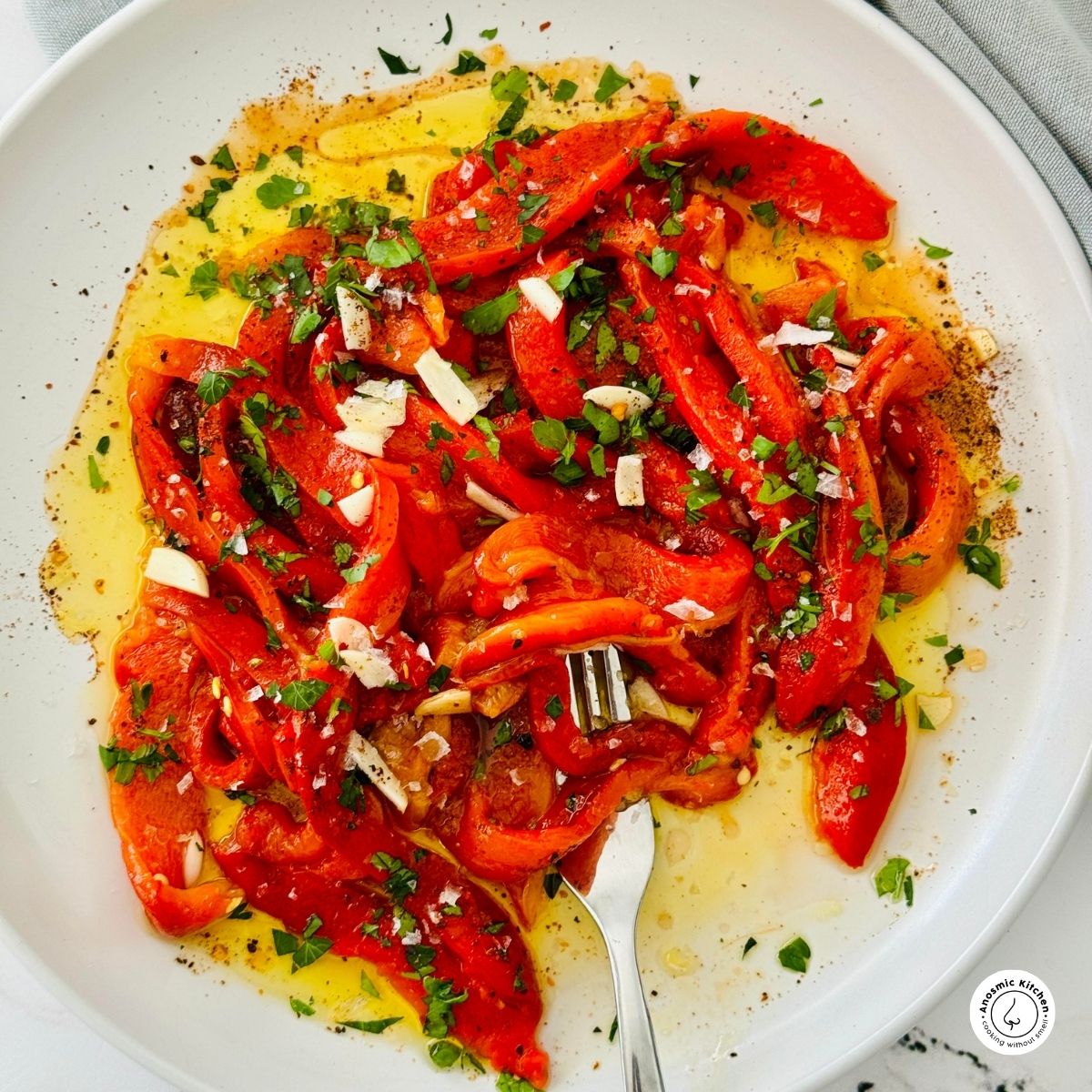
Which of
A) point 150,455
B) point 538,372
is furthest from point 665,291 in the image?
point 150,455

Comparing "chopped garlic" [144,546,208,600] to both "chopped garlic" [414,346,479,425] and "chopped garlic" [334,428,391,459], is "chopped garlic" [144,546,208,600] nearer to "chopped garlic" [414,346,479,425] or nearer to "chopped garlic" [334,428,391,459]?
"chopped garlic" [334,428,391,459]

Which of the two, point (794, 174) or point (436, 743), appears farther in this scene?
point (794, 174)

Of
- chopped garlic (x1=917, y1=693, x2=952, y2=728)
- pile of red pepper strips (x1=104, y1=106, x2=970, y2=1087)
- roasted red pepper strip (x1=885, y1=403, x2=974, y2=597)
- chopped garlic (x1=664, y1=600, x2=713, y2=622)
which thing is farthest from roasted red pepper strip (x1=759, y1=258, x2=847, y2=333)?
chopped garlic (x1=917, y1=693, x2=952, y2=728)

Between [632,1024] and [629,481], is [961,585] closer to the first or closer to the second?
[629,481]

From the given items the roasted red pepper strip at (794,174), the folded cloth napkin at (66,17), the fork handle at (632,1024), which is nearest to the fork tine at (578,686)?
the fork handle at (632,1024)

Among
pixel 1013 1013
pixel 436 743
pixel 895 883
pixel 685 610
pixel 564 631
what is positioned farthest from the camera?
pixel 1013 1013

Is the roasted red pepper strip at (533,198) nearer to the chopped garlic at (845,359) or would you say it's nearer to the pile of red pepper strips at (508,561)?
the pile of red pepper strips at (508,561)

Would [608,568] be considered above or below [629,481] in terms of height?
below

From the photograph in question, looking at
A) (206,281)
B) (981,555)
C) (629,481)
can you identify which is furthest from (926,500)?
(206,281)
